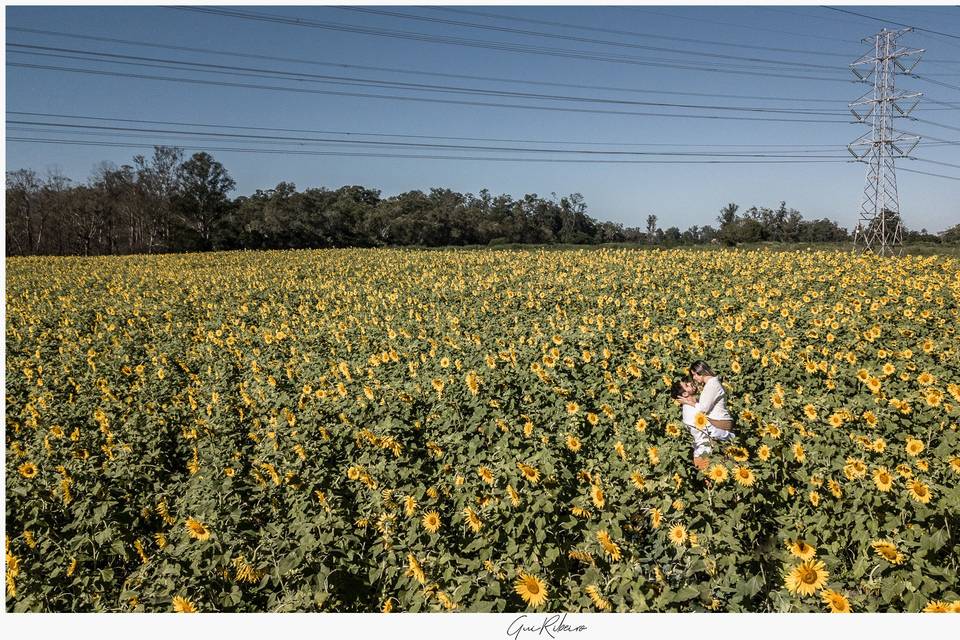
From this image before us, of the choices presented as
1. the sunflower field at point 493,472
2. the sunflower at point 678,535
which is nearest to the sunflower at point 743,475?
the sunflower field at point 493,472

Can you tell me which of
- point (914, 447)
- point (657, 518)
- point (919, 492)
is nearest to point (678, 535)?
point (657, 518)

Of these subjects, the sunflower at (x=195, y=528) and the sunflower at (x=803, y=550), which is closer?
the sunflower at (x=803, y=550)

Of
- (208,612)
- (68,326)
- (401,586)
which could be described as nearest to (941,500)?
(401,586)

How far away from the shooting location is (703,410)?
4.20 metres

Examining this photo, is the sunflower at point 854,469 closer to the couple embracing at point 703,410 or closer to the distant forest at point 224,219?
the couple embracing at point 703,410

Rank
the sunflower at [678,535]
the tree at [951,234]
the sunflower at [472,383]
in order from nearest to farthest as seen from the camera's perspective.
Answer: the sunflower at [678,535] → the sunflower at [472,383] → the tree at [951,234]

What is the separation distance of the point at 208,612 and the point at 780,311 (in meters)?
7.97

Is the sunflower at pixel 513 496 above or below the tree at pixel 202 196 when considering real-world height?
below

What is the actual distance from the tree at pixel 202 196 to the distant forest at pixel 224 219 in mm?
83

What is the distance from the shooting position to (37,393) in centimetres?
552

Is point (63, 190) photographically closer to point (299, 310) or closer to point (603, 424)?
point (299, 310)

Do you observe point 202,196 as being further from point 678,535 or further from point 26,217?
point 678,535

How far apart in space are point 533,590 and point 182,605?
150cm

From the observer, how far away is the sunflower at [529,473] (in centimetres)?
296
